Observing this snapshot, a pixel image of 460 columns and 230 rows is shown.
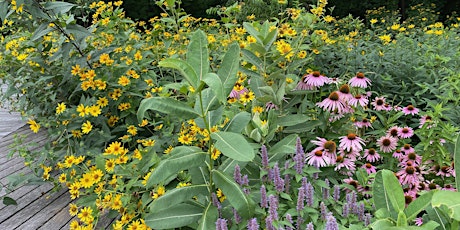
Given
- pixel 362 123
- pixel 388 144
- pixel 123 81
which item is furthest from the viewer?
pixel 123 81

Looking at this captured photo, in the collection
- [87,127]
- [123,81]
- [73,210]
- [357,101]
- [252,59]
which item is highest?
[252,59]

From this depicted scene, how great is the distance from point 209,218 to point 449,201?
76 centimetres

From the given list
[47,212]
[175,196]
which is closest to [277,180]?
[175,196]

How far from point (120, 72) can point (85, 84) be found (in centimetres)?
28

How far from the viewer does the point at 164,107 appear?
1.39 meters

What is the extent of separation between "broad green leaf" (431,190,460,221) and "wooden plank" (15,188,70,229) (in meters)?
1.85

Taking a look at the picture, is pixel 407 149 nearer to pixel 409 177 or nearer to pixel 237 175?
pixel 409 177

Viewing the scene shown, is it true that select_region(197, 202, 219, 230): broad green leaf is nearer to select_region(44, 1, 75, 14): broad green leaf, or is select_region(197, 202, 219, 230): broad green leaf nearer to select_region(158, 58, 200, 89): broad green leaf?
select_region(158, 58, 200, 89): broad green leaf

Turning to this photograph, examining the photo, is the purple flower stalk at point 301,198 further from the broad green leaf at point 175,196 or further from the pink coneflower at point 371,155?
the pink coneflower at point 371,155

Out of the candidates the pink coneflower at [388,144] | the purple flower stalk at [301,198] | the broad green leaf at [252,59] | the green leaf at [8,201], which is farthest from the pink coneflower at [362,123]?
the green leaf at [8,201]

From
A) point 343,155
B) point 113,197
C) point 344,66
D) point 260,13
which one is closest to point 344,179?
point 343,155

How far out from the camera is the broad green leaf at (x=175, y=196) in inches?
57.4

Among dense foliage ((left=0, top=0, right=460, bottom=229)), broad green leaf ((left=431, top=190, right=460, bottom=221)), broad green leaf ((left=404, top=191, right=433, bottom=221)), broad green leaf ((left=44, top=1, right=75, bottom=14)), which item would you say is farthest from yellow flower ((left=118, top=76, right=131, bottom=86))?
broad green leaf ((left=431, top=190, right=460, bottom=221))

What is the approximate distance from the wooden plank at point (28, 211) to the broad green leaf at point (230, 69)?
146 centimetres
